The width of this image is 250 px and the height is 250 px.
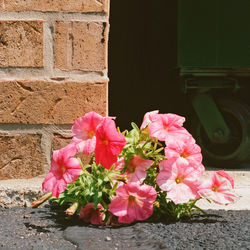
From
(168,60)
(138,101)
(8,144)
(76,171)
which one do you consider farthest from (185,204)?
(138,101)

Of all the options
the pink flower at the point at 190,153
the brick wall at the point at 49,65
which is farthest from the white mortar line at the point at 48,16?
the pink flower at the point at 190,153

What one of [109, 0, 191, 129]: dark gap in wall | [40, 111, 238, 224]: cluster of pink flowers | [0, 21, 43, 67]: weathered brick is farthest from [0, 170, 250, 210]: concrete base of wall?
[109, 0, 191, 129]: dark gap in wall

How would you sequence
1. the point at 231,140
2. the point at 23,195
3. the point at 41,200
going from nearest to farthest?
the point at 41,200 → the point at 23,195 → the point at 231,140

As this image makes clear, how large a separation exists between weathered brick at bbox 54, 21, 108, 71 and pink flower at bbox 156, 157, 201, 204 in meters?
0.48

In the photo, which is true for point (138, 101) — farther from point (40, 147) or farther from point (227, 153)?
point (40, 147)

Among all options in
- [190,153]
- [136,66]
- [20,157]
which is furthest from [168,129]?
[136,66]

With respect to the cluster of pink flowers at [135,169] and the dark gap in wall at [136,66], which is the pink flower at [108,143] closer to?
the cluster of pink flowers at [135,169]

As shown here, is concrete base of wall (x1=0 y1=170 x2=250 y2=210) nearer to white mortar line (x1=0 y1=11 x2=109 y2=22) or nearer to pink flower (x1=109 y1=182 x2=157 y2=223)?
pink flower (x1=109 y1=182 x2=157 y2=223)

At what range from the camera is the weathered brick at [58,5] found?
1.69m

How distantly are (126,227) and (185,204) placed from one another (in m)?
0.21

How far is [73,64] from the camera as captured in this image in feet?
5.57

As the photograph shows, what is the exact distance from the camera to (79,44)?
1694 mm

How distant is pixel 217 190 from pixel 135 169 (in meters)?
0.27

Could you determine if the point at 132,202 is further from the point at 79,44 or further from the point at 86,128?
the point at 79,44
